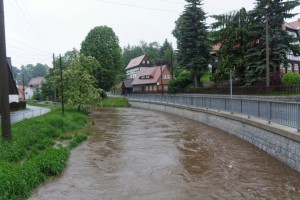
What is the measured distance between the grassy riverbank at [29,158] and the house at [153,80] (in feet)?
153

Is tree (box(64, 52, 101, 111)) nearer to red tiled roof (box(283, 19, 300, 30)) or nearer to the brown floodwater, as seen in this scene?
the brown floodwater

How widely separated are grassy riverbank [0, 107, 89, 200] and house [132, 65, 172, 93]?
46.5 m

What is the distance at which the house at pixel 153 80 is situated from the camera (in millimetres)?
66031

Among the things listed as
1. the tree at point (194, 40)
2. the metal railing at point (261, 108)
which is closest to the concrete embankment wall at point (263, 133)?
the metal railing at point (261, 108)

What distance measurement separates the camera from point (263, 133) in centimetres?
1198

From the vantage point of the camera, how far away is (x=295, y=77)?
3138 cm

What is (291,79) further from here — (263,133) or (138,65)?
(138,65)

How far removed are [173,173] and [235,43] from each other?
29.2m

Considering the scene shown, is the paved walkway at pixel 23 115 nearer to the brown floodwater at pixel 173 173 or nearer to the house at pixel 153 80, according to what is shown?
the brown floodwater at pixel 173 173

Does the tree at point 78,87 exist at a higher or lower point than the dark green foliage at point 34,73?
lower

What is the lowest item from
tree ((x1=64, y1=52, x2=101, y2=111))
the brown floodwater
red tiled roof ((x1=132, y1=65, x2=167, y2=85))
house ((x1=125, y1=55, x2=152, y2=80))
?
the brown floodwater

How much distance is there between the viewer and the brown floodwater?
8117 mm

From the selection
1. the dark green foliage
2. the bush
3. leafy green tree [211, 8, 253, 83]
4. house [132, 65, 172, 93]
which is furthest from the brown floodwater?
the dark green foliage

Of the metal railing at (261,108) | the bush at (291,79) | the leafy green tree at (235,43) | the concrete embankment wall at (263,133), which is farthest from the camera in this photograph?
the leafy green tree at (235,43)
